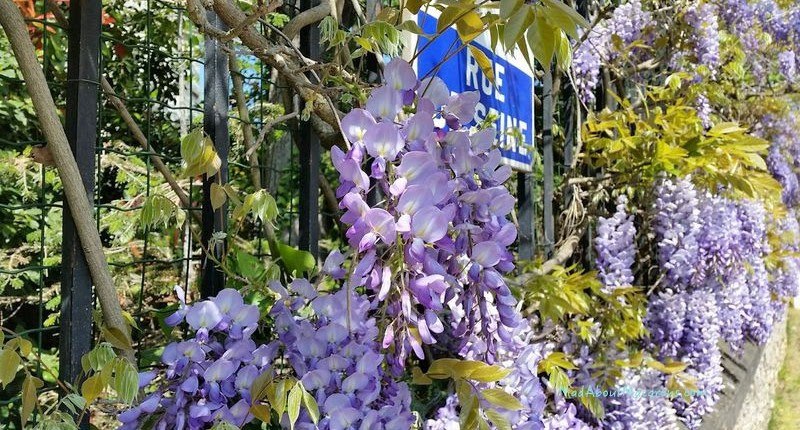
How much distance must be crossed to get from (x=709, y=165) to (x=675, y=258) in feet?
1.66

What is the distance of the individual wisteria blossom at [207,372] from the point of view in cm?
100

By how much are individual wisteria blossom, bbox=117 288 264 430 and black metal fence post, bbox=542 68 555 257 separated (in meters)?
1.89

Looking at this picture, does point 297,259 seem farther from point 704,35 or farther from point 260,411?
point 704,35

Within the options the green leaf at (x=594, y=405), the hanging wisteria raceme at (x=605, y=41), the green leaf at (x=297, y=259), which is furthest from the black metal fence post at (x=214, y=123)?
the hanging wisteria raceme at (x=605, y=41)

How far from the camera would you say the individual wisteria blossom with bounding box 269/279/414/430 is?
104 cm

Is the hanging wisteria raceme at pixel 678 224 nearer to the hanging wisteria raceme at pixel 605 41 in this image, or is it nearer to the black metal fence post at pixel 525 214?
the hanging wisteria raceme at pixel 605 41

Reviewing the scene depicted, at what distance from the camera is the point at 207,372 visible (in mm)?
1005

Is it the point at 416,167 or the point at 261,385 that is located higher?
the point at 416,167

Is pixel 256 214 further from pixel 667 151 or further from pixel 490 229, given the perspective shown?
pixel 667 151

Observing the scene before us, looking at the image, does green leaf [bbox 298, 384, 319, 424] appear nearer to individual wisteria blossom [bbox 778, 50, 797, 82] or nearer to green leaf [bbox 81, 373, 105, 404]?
green leaf [bbox 81, 373, 105, 404]

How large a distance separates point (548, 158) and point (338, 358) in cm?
187

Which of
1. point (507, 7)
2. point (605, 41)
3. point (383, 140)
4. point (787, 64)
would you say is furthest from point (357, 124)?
point (787, 64)

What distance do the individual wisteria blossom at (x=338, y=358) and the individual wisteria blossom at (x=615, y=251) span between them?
1877 millimetres

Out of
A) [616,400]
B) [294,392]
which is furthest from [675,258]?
[294,392]
